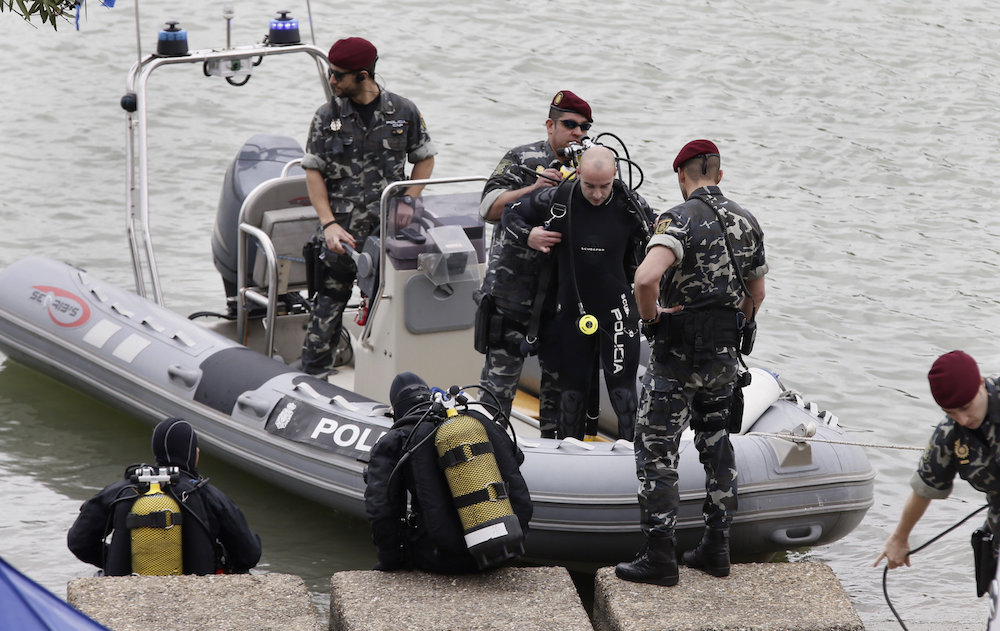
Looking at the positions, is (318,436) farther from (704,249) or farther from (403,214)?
(704,249)

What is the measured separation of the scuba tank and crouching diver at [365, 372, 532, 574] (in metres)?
0.59

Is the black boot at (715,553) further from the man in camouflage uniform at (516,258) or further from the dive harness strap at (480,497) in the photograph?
the man in camouflage uniform at (516,258)

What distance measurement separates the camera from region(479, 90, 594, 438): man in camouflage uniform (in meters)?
5.12

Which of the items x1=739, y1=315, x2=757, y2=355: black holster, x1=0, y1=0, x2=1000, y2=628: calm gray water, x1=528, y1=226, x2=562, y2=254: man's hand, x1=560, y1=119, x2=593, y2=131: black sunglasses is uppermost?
x1=560, y1=119, x2=593, y2=131: black sunglasses

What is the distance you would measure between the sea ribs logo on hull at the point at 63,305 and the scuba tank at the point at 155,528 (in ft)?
7.23

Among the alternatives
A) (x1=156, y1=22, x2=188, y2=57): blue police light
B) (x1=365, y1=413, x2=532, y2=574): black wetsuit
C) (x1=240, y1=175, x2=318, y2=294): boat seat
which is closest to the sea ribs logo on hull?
(x1=240, y1=175, x2=318, y2=294): boat seat

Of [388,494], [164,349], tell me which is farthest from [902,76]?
[388,494]

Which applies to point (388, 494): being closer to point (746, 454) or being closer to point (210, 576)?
point (210, 576)

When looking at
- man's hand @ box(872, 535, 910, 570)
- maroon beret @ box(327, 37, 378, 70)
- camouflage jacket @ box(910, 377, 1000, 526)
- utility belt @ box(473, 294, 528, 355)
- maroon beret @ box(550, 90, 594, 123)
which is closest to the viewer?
camouflage jacket @ box(910, 377, 1000, 526)

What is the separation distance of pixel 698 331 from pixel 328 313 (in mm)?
2174

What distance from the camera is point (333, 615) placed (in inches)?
164

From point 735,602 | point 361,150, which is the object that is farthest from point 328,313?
point 735,602

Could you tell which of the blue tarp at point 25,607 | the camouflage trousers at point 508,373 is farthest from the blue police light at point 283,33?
the blue tarp at point 25,607

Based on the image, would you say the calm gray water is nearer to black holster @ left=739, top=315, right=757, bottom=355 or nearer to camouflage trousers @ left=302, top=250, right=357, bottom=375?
camouflage trousers @ left=302, top=250, right=357, bottom=375
